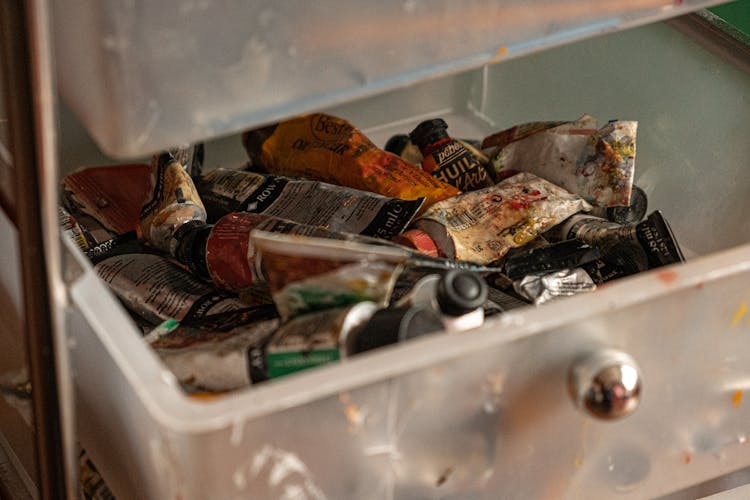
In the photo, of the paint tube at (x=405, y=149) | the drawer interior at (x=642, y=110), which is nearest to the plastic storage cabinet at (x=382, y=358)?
the drawer interior at (x=642, y=110)

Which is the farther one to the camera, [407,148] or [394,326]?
[407,148]

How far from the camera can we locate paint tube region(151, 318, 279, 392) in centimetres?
72

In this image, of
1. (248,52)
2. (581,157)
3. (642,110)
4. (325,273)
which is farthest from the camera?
(642,110)

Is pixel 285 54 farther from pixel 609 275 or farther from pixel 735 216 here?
pixel 735 216

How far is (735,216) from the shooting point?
108cm

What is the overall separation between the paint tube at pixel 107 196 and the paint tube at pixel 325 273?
35cm

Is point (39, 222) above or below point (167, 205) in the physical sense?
above

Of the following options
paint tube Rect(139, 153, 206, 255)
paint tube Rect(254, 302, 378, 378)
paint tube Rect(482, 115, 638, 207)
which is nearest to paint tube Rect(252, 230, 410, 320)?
paint tube Rect(254, 302, 378, 378)

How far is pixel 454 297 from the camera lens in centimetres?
68

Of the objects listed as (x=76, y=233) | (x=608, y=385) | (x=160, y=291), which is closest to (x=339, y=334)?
(x=608, y=385)

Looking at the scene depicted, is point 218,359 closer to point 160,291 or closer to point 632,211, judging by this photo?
point 160,291

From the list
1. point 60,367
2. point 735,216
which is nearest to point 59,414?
point 60,367

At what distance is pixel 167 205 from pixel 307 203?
116 mm

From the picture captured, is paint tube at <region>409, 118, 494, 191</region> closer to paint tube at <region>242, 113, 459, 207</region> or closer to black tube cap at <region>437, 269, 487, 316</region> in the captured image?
paint tube at <region>242, 113, 459, 207</region>
